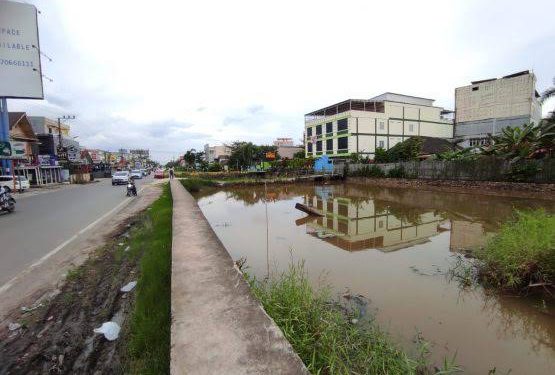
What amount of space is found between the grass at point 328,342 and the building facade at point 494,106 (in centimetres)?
3770

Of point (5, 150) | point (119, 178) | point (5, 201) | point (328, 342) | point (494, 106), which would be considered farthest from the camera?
point (494, 106)

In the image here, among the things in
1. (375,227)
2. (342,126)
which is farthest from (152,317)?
(342,126)

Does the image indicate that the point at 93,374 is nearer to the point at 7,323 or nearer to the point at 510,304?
the point at 7,323

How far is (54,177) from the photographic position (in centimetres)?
3572

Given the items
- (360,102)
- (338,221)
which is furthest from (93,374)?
(360,102)

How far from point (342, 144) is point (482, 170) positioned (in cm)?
2739

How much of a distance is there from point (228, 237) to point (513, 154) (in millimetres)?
17154

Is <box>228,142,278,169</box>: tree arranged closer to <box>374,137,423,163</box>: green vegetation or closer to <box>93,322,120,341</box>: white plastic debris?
<box>374,137,423,163</box>: green vegetation

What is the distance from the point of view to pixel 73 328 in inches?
131

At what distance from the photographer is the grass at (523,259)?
14.5 ft

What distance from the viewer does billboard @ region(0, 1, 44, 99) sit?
17875 millimetres

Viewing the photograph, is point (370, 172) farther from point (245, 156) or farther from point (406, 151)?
point (245, 156)

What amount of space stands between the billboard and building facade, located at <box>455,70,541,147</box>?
4175 cm

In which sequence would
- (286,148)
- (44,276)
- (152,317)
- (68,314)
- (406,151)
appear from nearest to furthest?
(152,317) < (68,314) < (44,276) < (406,151) < (286,148)
